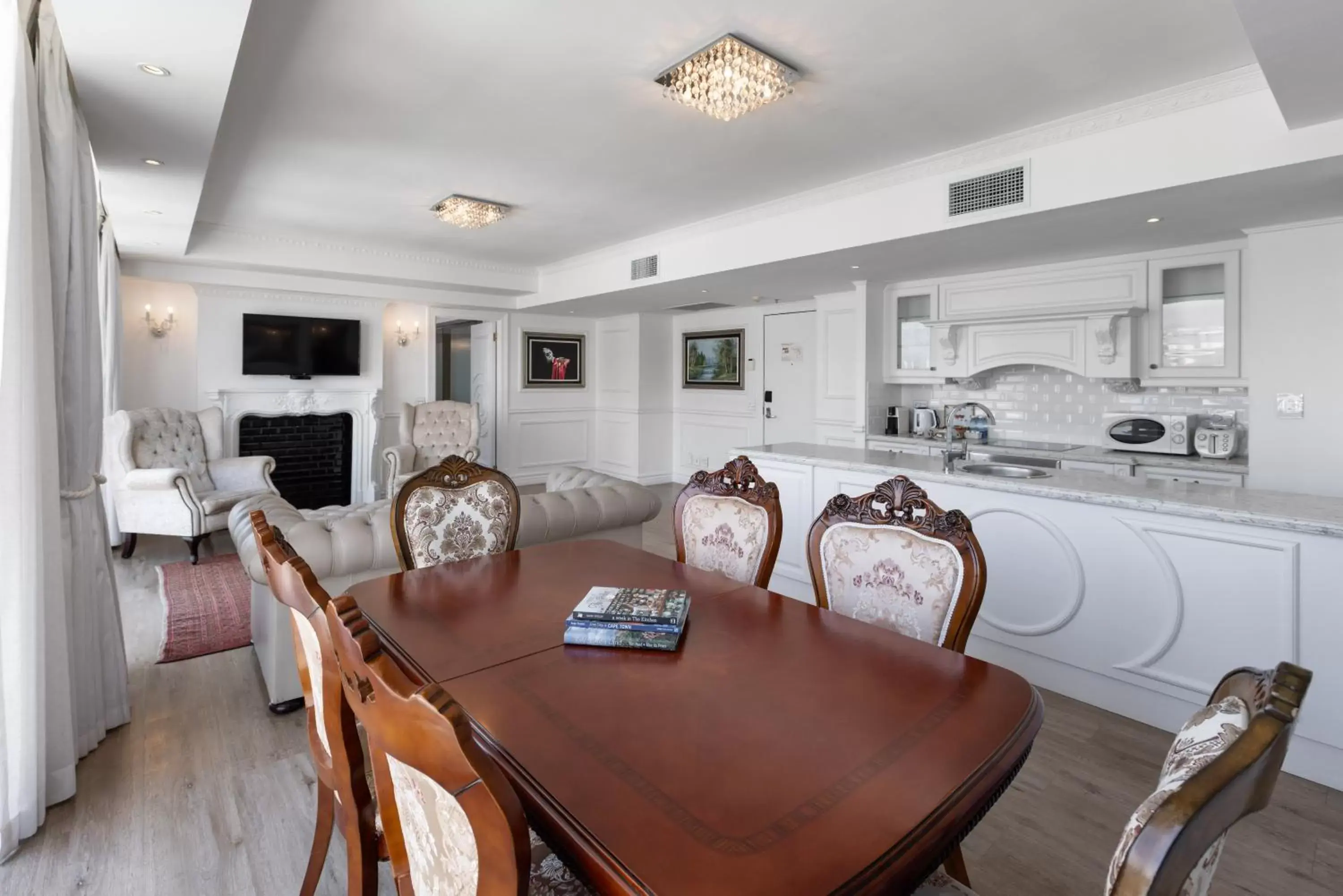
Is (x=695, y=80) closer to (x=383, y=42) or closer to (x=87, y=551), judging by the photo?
(x=383, y=42)

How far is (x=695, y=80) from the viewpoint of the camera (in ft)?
8.52

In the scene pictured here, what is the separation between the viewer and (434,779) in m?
0.69

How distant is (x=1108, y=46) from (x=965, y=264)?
2242 mm

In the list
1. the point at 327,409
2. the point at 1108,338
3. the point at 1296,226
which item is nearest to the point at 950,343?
the point at 1108,338

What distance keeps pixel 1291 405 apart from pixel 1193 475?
0.71 meters

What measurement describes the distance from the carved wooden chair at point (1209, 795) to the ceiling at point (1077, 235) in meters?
2.87

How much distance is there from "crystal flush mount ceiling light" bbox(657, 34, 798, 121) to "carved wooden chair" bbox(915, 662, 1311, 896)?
2476 mm

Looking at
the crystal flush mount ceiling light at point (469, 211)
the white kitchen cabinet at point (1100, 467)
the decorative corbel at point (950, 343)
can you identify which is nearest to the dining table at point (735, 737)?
the crystal flush mount ceiling light at point (469, 211)

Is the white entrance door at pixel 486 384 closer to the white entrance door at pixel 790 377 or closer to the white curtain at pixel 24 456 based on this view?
the white entrance door at pixel 790 377

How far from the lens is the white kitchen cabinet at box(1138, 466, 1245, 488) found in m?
3.75

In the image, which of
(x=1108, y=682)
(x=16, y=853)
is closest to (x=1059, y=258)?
(x=1108, y=682)

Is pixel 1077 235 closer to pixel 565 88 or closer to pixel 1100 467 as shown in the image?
pixel 1100 467

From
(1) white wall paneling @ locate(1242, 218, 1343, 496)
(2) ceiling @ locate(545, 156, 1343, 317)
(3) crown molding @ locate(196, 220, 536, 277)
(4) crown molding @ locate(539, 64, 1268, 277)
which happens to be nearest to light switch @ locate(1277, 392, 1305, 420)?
(1) white wall paneling @ locate(1242, 218, 1343, 496)

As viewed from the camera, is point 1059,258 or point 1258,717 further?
point 1059,258
